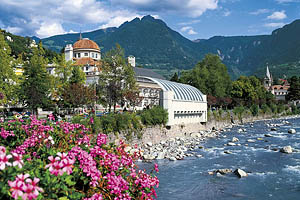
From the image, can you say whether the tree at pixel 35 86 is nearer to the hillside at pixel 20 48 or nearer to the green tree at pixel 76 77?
the green tree at pixel 76 77

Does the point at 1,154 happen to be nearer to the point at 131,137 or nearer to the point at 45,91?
the point at 131,137

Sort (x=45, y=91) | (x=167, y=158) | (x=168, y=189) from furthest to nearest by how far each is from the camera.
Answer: (x=45, y=91) < (x=167, y=158) < (x=168, y=189)

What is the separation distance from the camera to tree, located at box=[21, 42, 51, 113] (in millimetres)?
36031

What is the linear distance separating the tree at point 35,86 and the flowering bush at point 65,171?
28.6m

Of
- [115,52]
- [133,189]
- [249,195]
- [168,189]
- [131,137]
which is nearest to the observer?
[133,189]

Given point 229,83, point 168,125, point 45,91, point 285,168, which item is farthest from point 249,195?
point 229,83

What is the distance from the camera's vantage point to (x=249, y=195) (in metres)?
15.3

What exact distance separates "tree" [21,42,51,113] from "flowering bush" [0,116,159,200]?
94.0ft

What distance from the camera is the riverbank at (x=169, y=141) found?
25500 mm

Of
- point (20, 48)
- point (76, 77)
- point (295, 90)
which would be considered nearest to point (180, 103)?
point (76, 77)

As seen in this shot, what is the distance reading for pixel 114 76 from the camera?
120 feet

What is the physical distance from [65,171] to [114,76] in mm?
32844

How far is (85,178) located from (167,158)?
20217 millimetres

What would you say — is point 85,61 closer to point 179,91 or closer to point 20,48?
point 20,48
